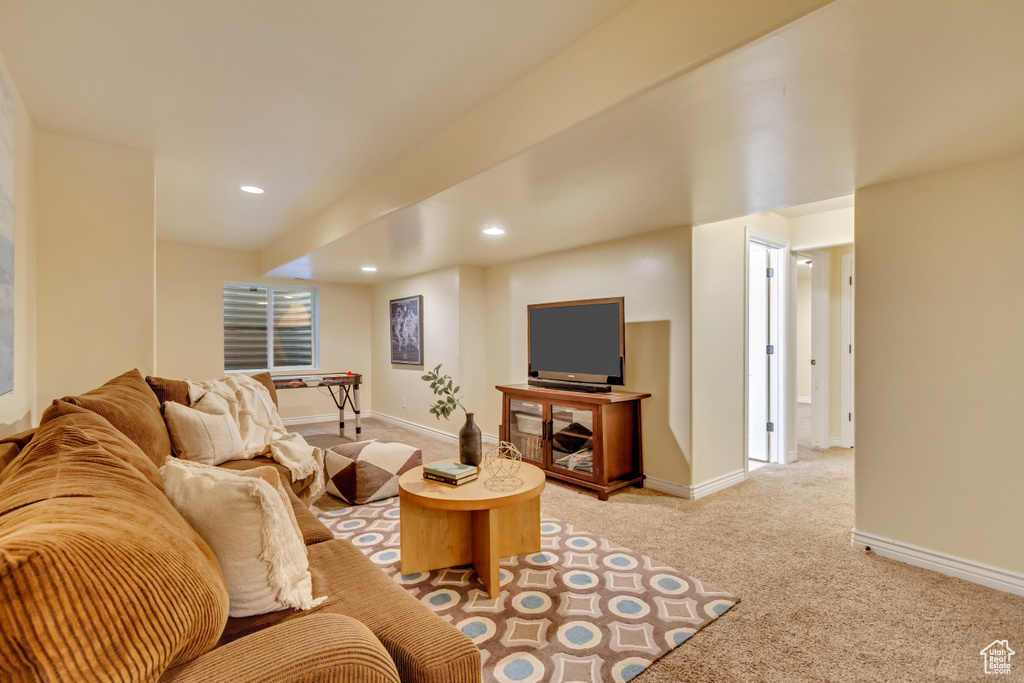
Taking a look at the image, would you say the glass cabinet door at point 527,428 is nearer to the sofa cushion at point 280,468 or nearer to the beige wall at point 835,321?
the sofa cushion at point 280,468

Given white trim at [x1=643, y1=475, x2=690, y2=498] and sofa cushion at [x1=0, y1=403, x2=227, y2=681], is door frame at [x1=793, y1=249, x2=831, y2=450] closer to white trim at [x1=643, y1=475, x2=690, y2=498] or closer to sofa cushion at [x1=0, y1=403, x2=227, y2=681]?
white trim at [x1=643, y1=475, x2=690, y2=498]

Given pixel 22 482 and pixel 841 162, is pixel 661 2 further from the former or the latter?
pixel 22 482

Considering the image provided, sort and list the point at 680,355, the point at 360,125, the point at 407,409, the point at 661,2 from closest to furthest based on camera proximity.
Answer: the point at 661,2 → the point at 360,125 → the point at 680,355 → the point at 407,409

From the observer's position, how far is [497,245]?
414 cm

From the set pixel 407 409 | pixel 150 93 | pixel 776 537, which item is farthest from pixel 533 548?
pixel 407 409

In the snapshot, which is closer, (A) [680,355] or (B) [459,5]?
(B) [459,5]

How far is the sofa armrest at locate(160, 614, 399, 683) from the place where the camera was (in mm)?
745

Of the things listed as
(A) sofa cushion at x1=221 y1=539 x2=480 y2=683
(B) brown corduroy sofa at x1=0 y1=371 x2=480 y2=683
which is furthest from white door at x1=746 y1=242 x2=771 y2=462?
(B) brown corduroy sofa at x1=0 y1=371 x2=480 y2=683

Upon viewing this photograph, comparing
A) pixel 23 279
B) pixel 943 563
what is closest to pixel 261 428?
pixel 23 279

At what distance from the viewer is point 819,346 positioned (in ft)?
15.6

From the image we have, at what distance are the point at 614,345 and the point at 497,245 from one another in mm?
1328

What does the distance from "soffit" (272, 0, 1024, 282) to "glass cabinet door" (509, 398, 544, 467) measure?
5.09 feet

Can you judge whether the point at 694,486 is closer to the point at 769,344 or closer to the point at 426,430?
the point at 769,344

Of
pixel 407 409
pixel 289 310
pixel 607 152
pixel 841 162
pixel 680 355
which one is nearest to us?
pixel 607 152
